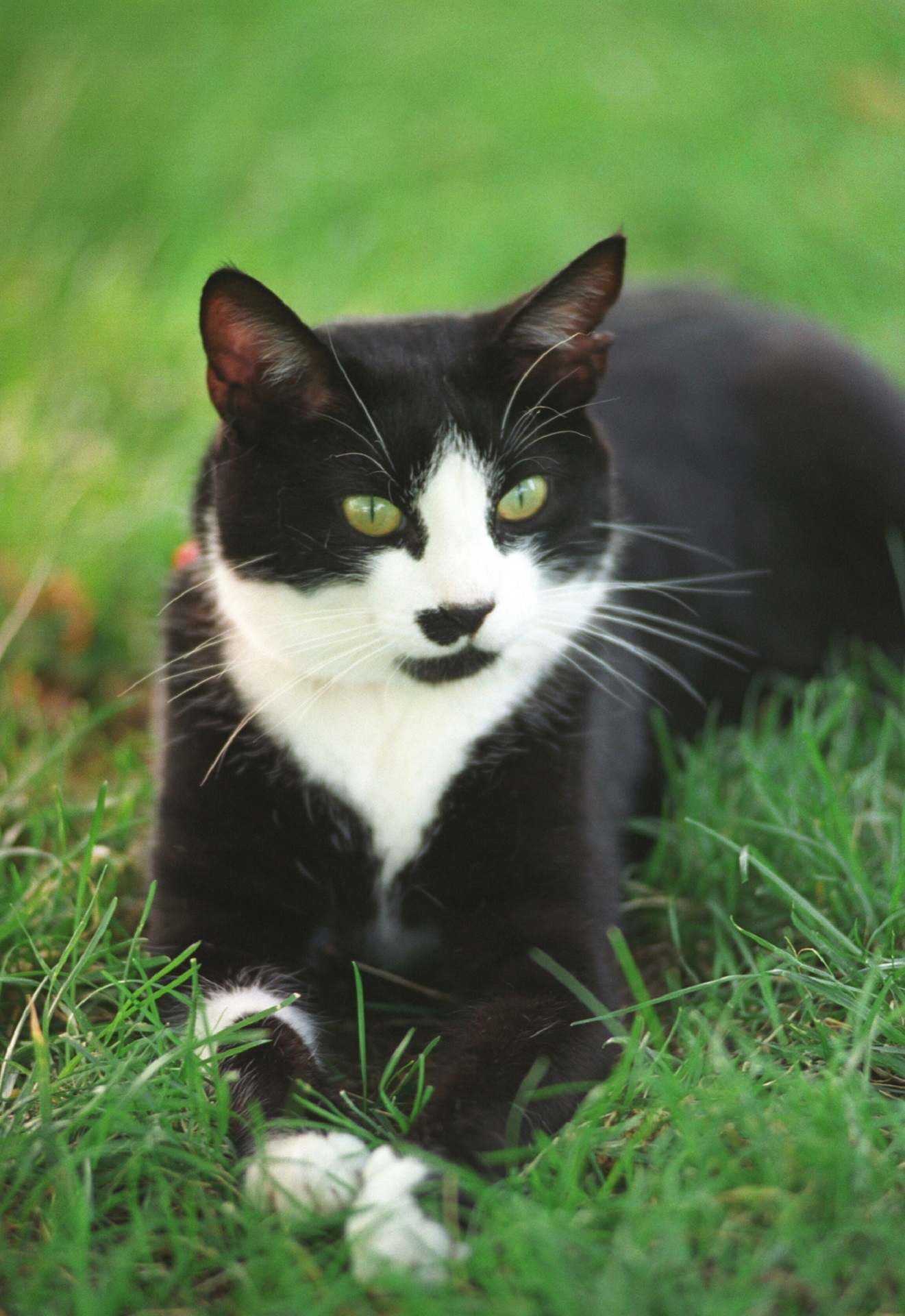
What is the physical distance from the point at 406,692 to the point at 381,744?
79 millimetres

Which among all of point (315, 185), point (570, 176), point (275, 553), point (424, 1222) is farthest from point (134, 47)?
point (424, 1222)

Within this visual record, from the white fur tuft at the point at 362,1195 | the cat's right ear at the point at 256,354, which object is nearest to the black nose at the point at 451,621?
the cat's right ear at the point at 256,354

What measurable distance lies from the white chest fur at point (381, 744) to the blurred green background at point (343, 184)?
3.30 ft

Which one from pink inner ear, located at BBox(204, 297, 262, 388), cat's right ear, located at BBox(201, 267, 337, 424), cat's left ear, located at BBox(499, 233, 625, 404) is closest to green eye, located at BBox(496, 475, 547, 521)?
cat's left ear, located at BBox(499, 233, 625, 404)

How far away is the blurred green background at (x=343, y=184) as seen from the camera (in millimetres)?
3018

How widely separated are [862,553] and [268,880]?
148cm

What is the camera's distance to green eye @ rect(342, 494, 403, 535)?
1.55 m

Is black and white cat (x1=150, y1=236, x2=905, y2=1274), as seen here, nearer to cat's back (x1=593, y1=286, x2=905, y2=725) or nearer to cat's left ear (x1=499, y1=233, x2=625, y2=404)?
cat's left ear (x1=499, y1=233, x2=625, y2=404)

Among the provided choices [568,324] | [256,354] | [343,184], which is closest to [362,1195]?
[256,354]

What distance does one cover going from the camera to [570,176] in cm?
471

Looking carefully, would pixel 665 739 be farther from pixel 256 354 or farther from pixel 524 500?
pixel 256 354

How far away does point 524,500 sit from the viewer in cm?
163

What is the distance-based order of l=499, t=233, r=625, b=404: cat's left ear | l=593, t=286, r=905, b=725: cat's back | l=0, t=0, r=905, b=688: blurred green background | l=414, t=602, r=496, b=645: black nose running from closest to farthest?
l=414, t=602, r=496, b=645: black nose
l=499, t=233, r=625, b=404: cat's left ear
l=593, t=286, r=905, b=725: cat's back
l=0, t=0, r=905, b=688: blurred green background

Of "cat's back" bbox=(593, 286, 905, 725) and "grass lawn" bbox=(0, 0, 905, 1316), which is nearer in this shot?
"grass lawn" bbox=(0, 0, 905, 1316)
